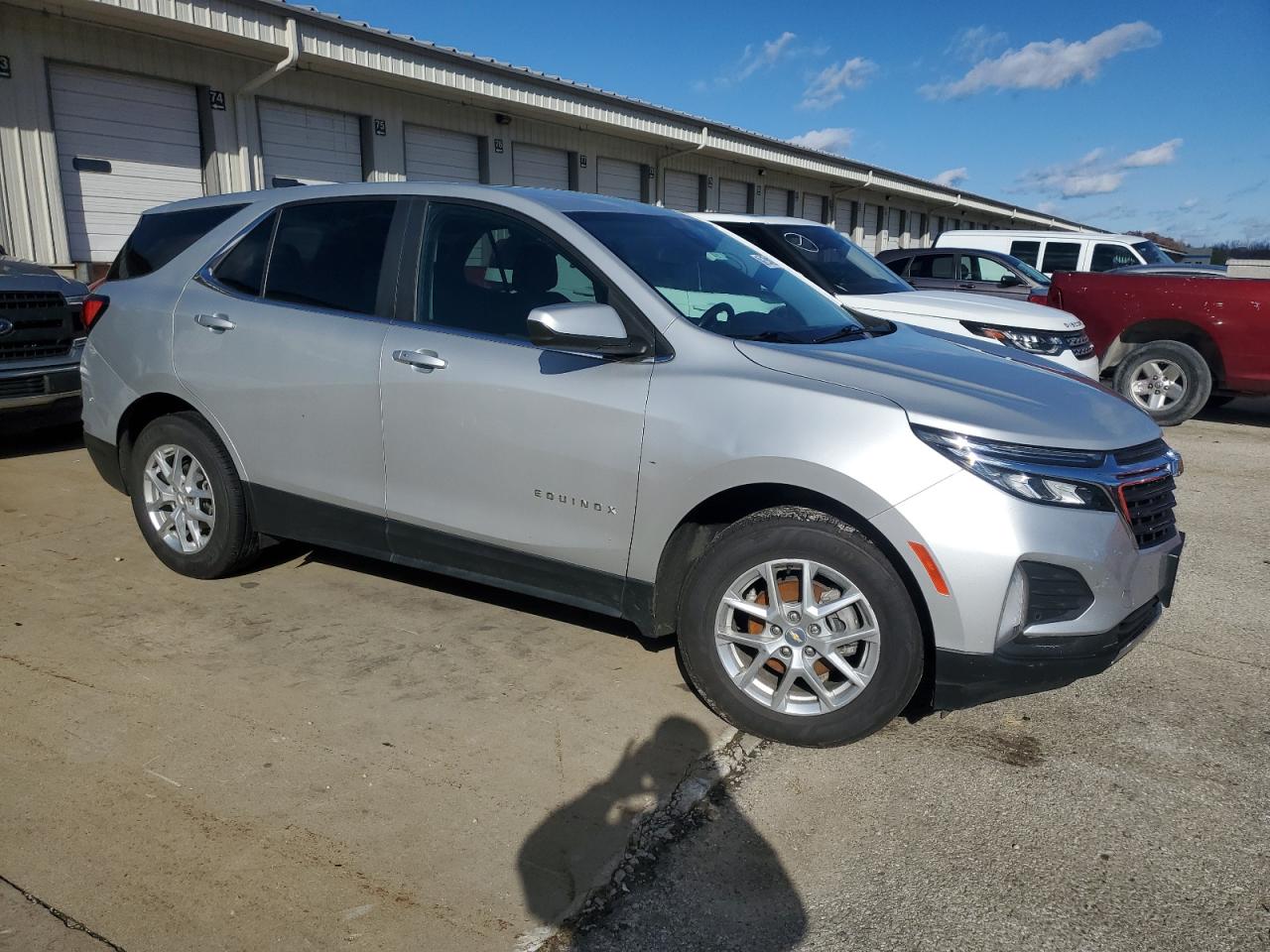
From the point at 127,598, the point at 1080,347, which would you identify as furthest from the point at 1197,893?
the point at 1080,347

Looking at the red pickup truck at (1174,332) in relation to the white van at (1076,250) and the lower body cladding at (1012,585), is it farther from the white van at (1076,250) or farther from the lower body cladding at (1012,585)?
the lower body cladding at (1012,585)

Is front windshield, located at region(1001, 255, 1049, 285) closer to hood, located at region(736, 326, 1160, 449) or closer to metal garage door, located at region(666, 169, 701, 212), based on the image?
metal garage door, located at region(666, 169, 701, 212)

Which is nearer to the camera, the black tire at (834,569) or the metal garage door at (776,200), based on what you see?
the black tire at (834,569)

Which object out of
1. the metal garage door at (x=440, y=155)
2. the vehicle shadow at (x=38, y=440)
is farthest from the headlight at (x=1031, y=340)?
the metal garage door at (x=440, y=155)

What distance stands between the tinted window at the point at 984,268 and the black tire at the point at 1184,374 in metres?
2.89

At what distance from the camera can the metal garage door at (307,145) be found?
1220 cm

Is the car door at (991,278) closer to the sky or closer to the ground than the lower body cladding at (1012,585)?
closer to the sky

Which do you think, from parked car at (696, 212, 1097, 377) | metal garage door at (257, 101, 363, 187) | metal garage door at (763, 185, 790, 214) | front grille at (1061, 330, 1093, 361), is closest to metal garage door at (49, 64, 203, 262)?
metal garage door at (257, 101, 363, 187)

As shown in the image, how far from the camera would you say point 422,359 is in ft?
12.2

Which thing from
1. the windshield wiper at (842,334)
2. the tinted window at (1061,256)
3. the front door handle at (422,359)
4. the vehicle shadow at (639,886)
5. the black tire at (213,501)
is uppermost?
the tinted window at (1061,256)

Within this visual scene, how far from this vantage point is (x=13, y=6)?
9.41m

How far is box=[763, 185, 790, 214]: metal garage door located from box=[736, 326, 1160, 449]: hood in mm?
19881

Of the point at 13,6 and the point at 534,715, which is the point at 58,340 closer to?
the point at 13,6

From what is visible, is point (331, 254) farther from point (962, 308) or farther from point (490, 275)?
point (962, 308)
